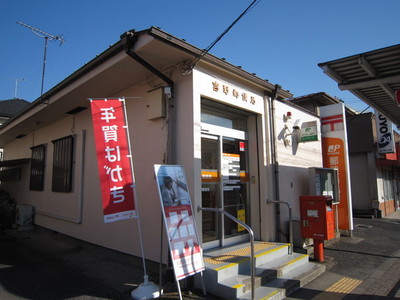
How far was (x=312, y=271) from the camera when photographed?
468 centimetres

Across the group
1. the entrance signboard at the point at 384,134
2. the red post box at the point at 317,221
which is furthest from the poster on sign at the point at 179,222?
the entrance signboard at the point at 384,134

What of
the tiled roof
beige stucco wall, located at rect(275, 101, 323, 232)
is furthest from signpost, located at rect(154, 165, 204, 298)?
the tiled roof

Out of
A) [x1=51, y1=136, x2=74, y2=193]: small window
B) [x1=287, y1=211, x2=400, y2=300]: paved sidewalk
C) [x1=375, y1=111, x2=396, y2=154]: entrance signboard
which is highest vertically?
[x1=375, y1=111, x2=396, y2=154]: entrance signboard

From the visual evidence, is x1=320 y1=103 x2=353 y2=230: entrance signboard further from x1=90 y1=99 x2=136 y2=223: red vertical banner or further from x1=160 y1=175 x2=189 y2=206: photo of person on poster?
x1=90 y1=99 x2=136 y2=223: red vertical banner

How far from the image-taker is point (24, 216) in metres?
8.73

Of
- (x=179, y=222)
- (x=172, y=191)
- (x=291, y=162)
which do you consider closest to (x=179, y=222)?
(x=179, y=222)

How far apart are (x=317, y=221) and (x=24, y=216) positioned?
8653 millimetres

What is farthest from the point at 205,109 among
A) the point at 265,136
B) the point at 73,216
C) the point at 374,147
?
the point at 374,147

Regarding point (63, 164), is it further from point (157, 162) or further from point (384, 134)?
point (384, 134)

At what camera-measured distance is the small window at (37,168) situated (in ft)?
29.5

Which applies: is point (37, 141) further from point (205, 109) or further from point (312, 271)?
point (312, 271)

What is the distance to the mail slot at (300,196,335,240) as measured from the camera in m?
5.27

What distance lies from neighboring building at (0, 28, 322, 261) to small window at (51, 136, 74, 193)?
3 cm

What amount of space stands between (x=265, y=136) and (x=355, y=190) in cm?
1008
